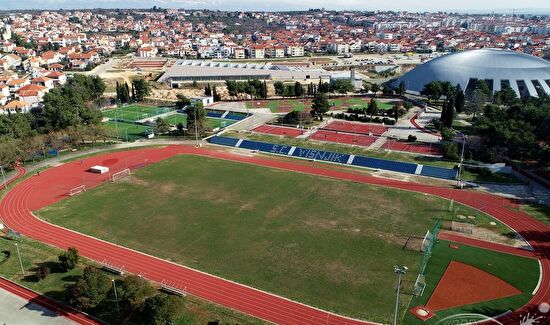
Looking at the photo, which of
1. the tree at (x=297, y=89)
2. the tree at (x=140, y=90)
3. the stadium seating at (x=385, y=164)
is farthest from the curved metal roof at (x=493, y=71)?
the tree at (x=140, y=90)

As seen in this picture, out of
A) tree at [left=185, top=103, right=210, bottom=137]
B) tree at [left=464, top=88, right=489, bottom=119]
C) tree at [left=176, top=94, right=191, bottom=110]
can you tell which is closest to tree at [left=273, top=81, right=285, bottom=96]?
tree at [left=176, top=94, right=191, bottom=110]

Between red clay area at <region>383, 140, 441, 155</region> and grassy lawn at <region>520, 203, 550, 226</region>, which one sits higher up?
red clay area at <region>383, 140, 441, 155</region>

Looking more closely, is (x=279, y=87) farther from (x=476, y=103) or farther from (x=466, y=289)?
(x=466, y=289)

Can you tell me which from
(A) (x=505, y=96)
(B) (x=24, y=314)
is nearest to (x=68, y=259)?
(B) (x=24, y=314)

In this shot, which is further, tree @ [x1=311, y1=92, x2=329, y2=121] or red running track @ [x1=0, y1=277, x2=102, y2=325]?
tree @ [x1=311, y1=92, x2=329, y2=121]

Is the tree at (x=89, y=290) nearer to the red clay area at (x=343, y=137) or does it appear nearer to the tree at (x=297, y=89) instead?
the red clay area at (x=343, y=137)

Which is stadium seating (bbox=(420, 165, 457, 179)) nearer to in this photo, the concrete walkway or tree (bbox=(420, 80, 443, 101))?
tree (bbox=(420, 80, 443, 101))

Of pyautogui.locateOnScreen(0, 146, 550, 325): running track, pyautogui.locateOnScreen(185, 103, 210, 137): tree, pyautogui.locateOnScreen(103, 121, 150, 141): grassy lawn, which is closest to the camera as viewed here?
pyautogui.locateOnScreen(0, 146, 550, 325): running track
